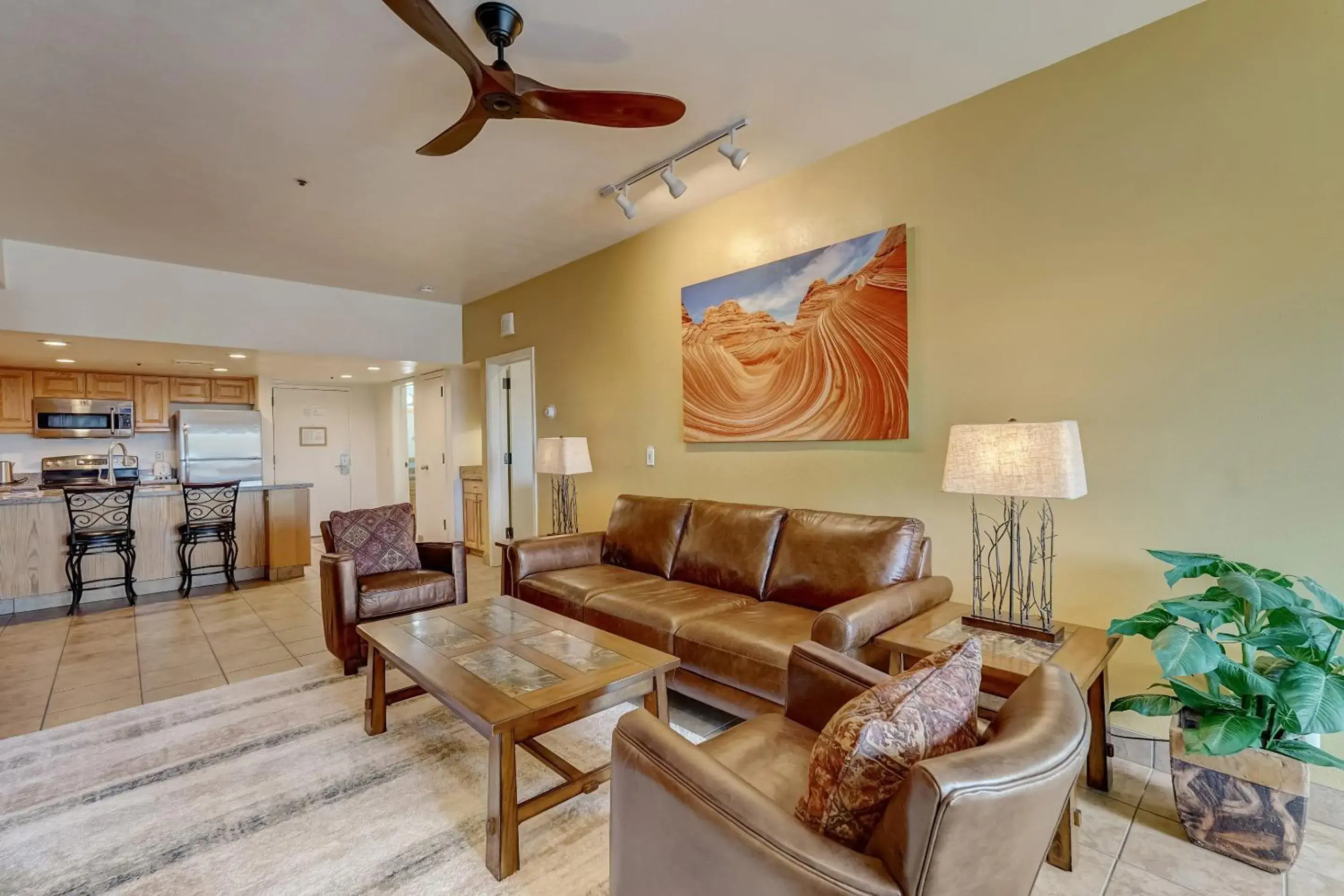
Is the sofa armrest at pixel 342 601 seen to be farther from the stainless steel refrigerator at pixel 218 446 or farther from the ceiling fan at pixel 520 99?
the stainless steel refrigerator at pixel 218 446

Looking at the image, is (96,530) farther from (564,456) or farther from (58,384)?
(564,456)

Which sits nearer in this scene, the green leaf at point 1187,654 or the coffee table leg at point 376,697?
the green leaf at point 1187,654

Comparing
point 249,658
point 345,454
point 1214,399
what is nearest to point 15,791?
point 249,658

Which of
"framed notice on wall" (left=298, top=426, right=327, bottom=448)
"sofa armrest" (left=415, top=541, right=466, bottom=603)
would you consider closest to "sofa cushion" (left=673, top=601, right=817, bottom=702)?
"sofa armrest" (left=415, top=541, right=466, bottom=603)

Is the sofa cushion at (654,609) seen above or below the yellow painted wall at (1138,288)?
below

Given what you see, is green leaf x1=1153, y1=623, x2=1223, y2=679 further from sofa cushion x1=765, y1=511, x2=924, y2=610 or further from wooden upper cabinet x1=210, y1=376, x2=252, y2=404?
wooden upper cabinet x1=210, y1=376, x2=252, y2=404

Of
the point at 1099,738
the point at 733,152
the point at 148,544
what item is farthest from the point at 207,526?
the point at 1099,738

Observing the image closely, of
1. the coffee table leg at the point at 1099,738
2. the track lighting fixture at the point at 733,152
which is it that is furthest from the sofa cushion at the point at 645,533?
the coffee table leg at the point at 1099,738

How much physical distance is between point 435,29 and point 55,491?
5.56 m

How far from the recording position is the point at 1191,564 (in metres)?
1.82

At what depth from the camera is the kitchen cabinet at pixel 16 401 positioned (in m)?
5.70

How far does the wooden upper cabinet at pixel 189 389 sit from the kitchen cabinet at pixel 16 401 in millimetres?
1053

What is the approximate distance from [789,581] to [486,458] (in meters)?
3.83

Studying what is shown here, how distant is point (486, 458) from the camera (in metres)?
5.77
